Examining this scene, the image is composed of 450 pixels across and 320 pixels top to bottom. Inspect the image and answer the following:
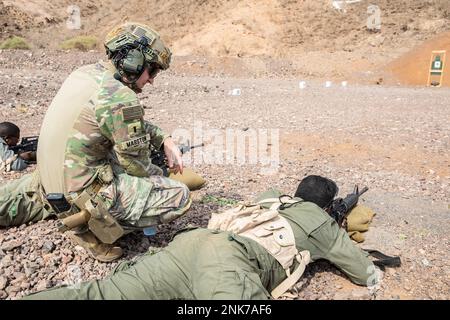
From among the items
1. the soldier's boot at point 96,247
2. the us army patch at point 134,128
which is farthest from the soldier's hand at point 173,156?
the soldier's boot at point 96,247

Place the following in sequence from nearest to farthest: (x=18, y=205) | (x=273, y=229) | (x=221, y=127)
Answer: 1. (x=273, y=229)
2. (x=18, y=205)
3. (x=221, y=127)

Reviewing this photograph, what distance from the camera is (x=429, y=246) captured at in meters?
3.39

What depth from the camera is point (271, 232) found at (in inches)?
103

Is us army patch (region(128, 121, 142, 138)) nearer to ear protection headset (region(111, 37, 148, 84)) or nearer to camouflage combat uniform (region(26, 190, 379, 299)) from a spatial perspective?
ear protection headset (region(111, 37, 148, 84))

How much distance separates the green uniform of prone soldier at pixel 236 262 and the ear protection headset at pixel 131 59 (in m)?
1.07

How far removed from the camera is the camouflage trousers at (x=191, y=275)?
214 centimetres

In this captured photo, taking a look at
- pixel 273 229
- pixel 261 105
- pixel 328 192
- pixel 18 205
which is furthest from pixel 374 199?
pixel 261 105

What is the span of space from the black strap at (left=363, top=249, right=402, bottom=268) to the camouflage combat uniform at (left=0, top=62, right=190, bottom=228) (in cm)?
136

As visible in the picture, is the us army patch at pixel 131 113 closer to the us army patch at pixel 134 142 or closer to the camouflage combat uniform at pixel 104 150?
the camouflage combat uniform at pixel 104 150

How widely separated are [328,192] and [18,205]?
90.4 inches

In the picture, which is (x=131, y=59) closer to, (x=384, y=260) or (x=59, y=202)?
(x=59, y=202)

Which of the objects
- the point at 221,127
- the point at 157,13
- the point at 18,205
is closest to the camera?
the point at 18,205

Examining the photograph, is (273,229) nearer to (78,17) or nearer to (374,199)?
(374,199)

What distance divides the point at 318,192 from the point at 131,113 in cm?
→ 140
